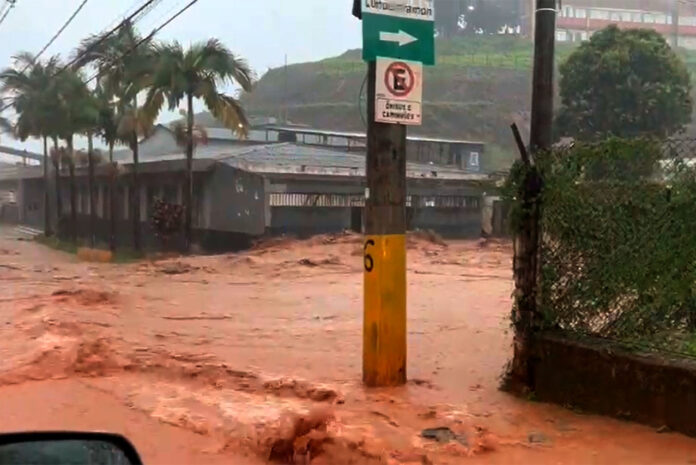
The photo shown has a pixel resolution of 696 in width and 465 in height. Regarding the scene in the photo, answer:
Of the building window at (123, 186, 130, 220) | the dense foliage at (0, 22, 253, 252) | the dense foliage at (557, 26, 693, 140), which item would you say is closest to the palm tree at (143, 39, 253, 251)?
the dense foliage at (0, 22, 253, 252)

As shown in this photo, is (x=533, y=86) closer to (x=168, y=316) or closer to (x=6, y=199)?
(x=168, y=316)

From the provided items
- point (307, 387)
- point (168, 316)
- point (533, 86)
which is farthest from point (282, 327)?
point (533, 86)

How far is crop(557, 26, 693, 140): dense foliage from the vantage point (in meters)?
39.8

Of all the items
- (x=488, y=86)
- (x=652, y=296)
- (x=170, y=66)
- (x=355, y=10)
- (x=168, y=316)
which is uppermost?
(x=488, y=86)

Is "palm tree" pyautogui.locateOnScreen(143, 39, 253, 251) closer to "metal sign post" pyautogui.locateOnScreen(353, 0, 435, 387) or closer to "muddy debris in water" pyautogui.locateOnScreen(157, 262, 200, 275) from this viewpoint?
"muddy debris in water" pyautogui.locateOnScreen(157, 262, 200, 275)

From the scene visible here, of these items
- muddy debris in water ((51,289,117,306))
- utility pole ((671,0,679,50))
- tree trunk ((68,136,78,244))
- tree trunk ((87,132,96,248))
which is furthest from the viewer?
utility pole ((671,0,679,50))

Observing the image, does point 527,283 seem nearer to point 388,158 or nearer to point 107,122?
point 388,158

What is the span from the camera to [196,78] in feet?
101

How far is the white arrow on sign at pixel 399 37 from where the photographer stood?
28.4 feet

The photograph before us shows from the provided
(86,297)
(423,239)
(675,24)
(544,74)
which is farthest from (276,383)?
(675,24)

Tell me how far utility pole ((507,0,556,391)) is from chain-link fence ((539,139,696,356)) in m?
0.17

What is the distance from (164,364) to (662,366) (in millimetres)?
6090

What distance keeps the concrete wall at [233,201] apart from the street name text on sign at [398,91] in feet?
77.1

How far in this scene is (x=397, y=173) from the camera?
893cm
